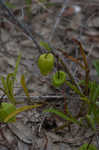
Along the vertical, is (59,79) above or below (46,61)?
below

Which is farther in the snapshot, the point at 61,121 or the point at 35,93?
the point at 35,93

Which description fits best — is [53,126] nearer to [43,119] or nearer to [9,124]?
[43,119]

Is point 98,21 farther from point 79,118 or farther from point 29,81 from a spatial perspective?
point 79,118

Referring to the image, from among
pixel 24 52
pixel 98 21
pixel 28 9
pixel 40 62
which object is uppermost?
pixel 28 9

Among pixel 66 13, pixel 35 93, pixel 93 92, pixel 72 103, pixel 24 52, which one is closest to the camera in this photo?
pixel 93 92

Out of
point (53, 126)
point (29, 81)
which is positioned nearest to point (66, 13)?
point (29, 81)

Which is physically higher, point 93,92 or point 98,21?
point 98,21

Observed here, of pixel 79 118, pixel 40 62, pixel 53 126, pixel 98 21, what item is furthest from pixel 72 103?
pixel 98 21

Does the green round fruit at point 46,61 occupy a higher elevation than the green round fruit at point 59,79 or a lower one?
higher

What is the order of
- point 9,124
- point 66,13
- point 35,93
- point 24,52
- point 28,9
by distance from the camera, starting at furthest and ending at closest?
point 66,13
point 28,9
point 24,52
point 35,93
point 9,124

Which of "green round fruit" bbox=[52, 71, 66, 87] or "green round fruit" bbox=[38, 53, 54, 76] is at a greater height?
"green round fruit" bbox=[38, 53, 54, 76]
